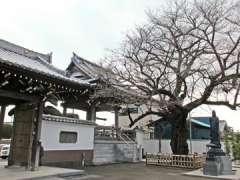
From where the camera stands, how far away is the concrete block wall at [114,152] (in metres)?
16.8

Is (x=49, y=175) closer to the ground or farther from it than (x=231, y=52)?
closer to the ground

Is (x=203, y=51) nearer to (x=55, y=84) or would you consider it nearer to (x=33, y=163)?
(x=55, y=84)

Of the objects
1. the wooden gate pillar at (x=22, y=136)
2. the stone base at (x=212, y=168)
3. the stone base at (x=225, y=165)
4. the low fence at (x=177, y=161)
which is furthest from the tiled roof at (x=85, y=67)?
the stone base at (x=225, y=165)

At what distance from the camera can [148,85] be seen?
51.6 ft

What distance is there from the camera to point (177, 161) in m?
16.5

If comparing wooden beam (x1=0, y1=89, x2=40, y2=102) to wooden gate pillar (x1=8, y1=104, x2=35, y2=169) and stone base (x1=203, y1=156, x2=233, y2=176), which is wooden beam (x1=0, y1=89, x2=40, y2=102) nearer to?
wooden gate pillar (x1=8, y1=104, x2=35, y2=169)

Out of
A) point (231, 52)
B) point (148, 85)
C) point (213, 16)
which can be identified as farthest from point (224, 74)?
point (148, 85)

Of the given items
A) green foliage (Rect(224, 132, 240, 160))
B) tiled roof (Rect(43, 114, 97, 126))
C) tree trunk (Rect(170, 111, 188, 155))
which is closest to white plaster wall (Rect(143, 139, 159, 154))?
tree trunk (Rect(170, 111, 188, 155))

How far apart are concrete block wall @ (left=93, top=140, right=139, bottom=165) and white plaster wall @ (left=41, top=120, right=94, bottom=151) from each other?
2.43 ft

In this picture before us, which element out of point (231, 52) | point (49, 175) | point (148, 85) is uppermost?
point (231, 52)

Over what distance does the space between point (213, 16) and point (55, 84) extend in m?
8.85

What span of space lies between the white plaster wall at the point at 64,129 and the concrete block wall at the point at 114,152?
739mm

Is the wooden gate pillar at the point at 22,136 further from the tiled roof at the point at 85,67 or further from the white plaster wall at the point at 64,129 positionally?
the tiled roof at the point at 85,67

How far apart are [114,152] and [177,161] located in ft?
13.7
